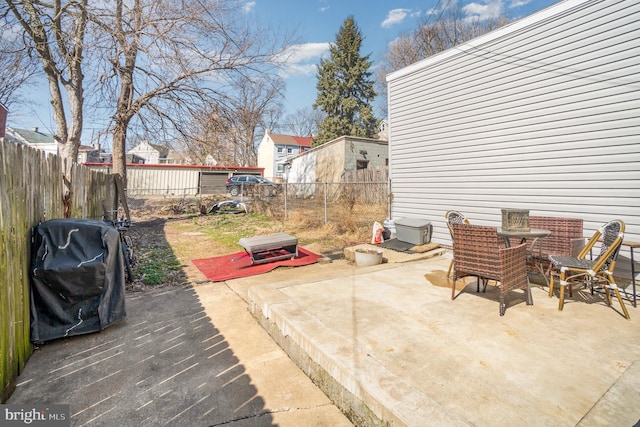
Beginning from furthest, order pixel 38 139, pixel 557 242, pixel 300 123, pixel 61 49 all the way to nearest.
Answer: pixel 300 123 < pixel 38 139 < pixel 61 49 < pixel 557 242

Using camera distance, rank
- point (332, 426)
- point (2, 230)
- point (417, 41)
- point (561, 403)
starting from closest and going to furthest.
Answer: point (561, 403), point (332, 426), point (2, 230), point (417, 41)

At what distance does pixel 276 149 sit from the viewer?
36969 millimetres

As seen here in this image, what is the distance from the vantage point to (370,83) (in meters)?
25.4

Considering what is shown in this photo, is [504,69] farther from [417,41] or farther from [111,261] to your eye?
[417,41]

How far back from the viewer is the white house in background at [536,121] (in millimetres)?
3795

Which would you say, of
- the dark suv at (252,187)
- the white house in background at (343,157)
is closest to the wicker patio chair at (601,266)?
the dark suv at (252,187)

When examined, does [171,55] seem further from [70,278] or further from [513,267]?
[513,267]

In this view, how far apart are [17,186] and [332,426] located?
9.82 ft

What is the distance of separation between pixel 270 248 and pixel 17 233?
3.56 metres

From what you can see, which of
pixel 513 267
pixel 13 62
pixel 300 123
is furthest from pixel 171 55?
pixel 300 123

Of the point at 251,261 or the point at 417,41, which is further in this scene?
the point at 417,41

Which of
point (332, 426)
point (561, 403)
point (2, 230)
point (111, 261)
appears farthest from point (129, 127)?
point (561, 403)

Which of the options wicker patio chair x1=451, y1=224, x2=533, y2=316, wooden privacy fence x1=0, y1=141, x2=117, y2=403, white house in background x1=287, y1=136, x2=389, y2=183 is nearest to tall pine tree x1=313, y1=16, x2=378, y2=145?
white house in background x1=287, y1=136, x2=389, y2=183

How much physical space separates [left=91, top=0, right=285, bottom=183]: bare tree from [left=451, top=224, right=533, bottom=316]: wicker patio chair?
27.2 ft
